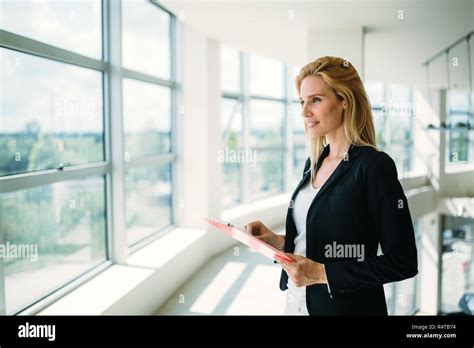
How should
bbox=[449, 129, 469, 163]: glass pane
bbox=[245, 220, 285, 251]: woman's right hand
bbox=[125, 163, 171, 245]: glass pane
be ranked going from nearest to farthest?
1. bbox=[245, 220, 285, 251]: woman's right hand
2. bbox=[449, 129, 469, 163]: glass pane
3. bbox=[125, 163, 171, 245]: glass pane

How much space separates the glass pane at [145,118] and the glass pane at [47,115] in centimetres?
32

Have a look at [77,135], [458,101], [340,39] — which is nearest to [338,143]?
[340,39]

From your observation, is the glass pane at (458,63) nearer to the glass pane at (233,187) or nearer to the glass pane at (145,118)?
the glass pane at (233,187)

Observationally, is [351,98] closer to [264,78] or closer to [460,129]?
[460,129]

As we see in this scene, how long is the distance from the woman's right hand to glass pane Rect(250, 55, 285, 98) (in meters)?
1.76

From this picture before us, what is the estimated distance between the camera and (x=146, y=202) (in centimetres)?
A: 282

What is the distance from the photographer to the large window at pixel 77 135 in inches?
58.9

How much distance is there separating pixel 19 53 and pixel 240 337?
4.26 ft

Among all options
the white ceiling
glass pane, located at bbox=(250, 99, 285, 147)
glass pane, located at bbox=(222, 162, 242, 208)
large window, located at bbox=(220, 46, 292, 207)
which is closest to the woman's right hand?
glass pane, located at bbox=(222, 162, 242, 208)

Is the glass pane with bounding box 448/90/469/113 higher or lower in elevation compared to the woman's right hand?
higher

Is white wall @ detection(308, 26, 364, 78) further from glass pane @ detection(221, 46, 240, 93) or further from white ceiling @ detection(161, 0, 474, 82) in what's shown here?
glass pane @ detection(221, 46, 240, 93)

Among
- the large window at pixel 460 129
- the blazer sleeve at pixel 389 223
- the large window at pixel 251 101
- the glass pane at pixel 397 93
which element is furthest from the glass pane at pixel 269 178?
the large window at pixel 460 129

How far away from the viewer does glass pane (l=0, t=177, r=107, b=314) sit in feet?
4.91

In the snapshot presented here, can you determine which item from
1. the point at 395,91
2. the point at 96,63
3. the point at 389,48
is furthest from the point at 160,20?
the point at 395,91
